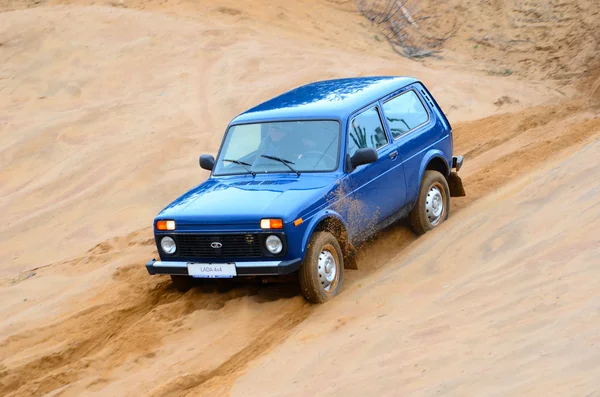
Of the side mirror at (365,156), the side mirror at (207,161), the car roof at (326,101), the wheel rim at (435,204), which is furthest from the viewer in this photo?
the wheel rim at (435,204)

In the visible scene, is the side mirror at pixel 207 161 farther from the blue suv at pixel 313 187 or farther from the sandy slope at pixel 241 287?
the sandy slope at pixel 241 287

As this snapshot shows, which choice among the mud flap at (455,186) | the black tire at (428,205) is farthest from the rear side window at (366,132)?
the mud flap at (455,186)

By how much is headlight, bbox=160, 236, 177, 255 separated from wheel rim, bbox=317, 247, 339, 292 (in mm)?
1280

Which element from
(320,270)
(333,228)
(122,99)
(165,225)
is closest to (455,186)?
(333,228)

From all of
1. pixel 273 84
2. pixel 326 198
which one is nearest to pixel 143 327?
pixel 326 198

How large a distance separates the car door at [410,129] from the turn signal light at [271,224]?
6.81 ft

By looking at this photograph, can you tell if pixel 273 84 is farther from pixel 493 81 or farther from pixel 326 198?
pixel 326 198

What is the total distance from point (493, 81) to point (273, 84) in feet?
13.9

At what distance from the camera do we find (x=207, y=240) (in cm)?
786

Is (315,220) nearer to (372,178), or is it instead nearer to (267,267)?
(267,267)

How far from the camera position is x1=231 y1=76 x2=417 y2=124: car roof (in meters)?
8.78

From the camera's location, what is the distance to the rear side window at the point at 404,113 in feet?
30.6

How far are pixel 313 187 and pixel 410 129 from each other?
1882 millimetres

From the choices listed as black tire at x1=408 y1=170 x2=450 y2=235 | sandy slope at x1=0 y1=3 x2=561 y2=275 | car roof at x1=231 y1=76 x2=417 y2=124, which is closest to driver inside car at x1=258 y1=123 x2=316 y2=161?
car roof at x1=231 y1=76 x2=417 y2=124
